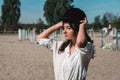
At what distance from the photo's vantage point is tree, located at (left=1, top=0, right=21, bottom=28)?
296ft

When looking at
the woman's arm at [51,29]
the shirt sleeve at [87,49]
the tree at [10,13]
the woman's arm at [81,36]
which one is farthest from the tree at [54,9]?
the woman's arm at [81,36]

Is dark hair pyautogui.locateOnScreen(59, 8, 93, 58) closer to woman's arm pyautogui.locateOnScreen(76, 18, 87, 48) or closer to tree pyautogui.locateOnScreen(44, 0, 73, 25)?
woman's arm pyautogui.locateOnScreen(76, 18, 87, 48)

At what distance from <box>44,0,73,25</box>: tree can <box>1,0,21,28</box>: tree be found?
30.1 ft

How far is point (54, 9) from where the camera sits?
273 ft

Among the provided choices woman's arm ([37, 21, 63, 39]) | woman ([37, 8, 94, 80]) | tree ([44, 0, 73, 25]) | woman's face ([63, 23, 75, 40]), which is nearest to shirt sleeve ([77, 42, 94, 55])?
woman ([37, 8, 94, 80])

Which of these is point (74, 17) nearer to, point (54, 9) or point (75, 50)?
point (75, 50)

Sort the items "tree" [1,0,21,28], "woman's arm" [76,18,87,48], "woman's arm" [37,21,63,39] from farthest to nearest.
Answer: "tree" [1,0,21,28] → "woman's arm" [37,21,63,39] → "woman's arm" [76,18,87,48]

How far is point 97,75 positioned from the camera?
406 inches

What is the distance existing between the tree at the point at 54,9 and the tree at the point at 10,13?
9.18m

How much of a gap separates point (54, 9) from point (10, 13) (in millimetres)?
13393

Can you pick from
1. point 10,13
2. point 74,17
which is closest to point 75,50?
point 74,17

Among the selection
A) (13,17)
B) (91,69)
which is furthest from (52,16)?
(91,69)

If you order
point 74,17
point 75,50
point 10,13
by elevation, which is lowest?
point 75,50

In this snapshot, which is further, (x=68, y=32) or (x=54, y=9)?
(x=54, y=9)
